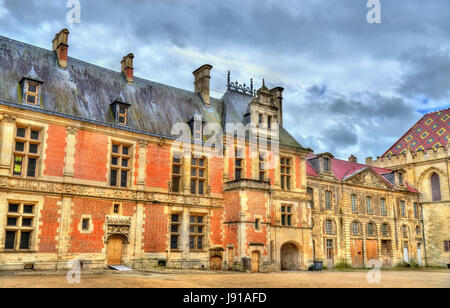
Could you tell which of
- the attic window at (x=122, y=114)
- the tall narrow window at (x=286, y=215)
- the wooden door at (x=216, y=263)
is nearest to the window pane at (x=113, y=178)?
the attic window at (x=122, y=114)

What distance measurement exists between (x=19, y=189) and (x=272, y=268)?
582 inches

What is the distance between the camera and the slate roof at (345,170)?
36.7 meters

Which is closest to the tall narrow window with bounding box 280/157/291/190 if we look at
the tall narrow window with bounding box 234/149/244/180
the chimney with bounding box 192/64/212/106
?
the tall narrow window with bounding box 234/149/244/180

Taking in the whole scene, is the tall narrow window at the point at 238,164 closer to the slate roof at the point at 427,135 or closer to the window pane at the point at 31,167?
the window pane at the point at 31,167

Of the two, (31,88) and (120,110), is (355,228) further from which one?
(31,88)

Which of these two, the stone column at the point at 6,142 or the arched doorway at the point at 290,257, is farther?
the arched doorway at the point at 290,257

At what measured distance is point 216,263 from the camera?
2594 centimetres

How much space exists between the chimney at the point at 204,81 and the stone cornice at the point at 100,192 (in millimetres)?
7698

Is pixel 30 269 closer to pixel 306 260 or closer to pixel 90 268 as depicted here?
pixel 90 268

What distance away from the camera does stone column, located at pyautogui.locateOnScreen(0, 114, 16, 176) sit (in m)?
19.4

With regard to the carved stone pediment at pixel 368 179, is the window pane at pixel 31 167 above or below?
below

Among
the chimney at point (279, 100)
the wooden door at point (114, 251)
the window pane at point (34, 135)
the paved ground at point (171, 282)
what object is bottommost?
the paved ground at point (171, 282)

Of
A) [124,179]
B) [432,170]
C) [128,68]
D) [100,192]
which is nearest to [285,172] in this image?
[124,179]

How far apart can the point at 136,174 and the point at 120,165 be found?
99 cm
